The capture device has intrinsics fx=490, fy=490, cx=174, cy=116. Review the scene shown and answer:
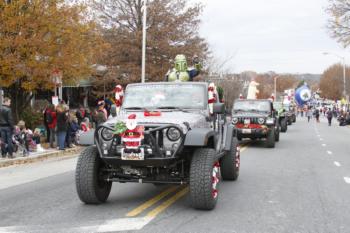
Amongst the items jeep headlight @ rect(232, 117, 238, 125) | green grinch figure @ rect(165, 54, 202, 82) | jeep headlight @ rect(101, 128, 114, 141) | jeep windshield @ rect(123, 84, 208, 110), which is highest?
green grinch figure @ rect(165, 54, 202, 82)

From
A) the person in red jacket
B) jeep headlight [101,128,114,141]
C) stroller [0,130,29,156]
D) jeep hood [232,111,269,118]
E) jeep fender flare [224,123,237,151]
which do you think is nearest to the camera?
jeep headlight [101,128,114,141]

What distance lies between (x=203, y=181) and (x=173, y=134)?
0.77 meters

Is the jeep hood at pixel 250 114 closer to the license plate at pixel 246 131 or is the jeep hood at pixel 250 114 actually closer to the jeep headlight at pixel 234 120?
the jeep headlight at pixel 234 120

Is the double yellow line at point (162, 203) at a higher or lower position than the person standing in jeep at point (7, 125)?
lower

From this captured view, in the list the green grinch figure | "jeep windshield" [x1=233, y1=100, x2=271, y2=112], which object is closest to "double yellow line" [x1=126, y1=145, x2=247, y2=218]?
the green grinch figure

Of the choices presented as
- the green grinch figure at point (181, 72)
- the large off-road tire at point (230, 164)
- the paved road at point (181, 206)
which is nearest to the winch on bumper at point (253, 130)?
the green grinch figure at point (181, 72)

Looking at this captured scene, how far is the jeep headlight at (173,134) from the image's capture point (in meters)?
6.82

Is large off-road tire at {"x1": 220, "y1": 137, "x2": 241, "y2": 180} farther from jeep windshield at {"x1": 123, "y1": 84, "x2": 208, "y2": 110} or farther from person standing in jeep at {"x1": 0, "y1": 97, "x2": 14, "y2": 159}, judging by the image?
person standing in jeep at {"x1": 0, "y1": 97, "x2": 14, "y2": 159}

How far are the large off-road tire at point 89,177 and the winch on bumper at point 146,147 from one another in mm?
346

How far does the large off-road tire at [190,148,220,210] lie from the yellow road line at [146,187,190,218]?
0.53m

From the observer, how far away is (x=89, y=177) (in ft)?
23.4

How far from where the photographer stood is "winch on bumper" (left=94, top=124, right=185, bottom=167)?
6684mm

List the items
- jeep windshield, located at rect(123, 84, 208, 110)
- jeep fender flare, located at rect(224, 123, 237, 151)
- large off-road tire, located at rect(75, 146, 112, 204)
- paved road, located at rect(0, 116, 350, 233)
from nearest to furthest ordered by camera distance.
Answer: paved road, located at rect(0, 116, 350, 233), large off-road tire, located at rect(75, 146, 112, 204), jeep windshield, located at rect(123, 84, 208, 110), jeep fender flare, located at rect(224, 123, 237, 151)

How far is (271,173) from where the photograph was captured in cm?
1130
